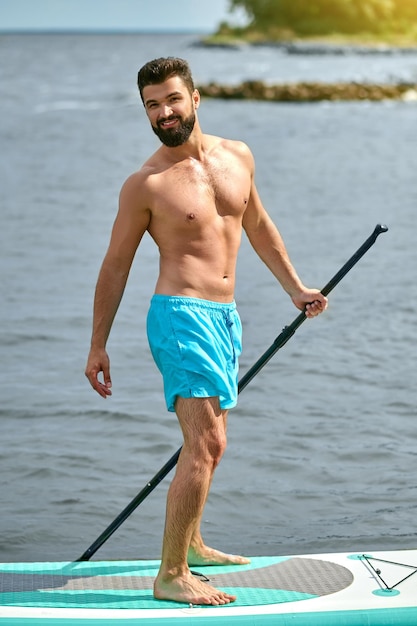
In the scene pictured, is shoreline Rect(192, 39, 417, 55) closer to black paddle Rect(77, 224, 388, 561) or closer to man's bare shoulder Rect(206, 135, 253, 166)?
black paddle Rect(77, 224, 388, 561)

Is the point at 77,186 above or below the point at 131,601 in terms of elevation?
above

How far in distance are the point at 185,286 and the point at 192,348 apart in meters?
0.25

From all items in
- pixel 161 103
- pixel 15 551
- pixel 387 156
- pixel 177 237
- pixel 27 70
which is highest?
pixel 27 70

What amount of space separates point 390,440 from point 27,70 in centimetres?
7428

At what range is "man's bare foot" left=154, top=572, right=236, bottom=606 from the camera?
464 centimetres

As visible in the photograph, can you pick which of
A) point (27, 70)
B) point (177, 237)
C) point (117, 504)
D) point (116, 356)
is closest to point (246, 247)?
point (116, 356)

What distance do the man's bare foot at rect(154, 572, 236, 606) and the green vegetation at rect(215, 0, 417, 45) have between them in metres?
110

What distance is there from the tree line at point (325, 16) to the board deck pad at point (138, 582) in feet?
368

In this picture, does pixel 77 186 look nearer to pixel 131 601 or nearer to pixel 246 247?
pixel 246 247

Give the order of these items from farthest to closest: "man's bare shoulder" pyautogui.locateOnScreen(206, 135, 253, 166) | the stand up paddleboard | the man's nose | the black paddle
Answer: the black paddle → "man's bare shoulder" pyautogui.locateOnScreen(206, 135, 253, 166) → the man's nose → the stand up paddleboard

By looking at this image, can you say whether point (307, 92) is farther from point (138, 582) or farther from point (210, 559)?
point (138, 582)

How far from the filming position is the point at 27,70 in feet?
262

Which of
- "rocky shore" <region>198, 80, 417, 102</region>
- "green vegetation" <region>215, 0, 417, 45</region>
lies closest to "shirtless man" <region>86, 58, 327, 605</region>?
"rocky shore" <region>198, 80, 417, 102</region>

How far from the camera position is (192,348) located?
4.57 meters
